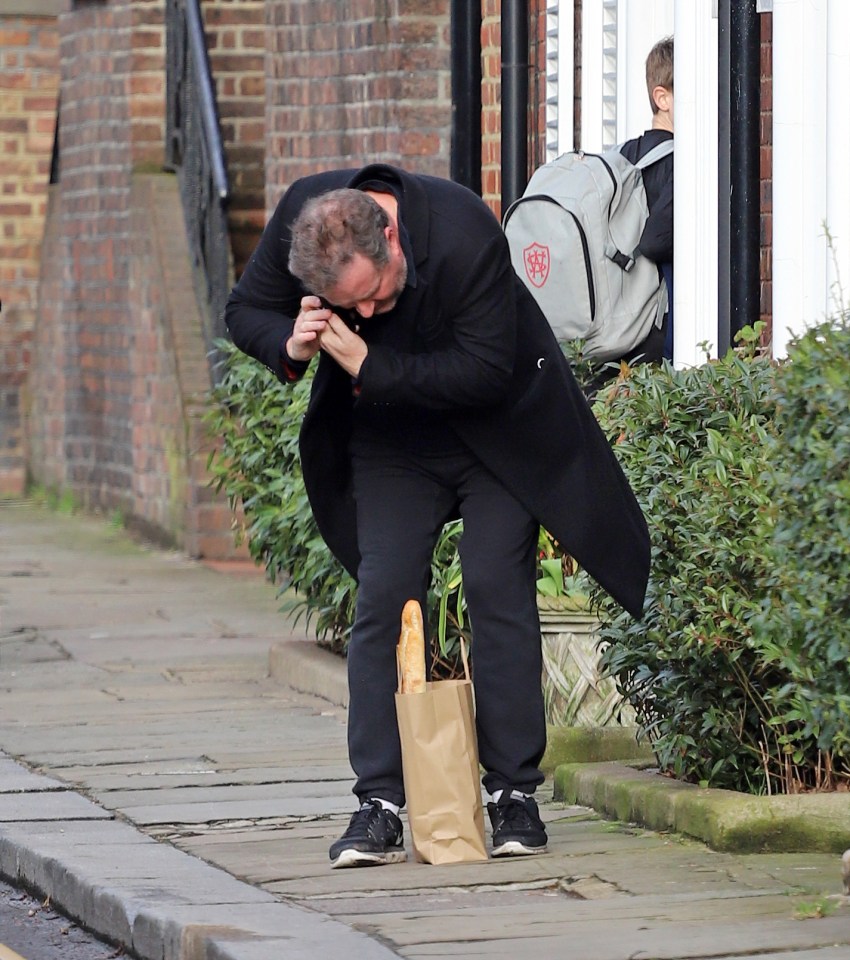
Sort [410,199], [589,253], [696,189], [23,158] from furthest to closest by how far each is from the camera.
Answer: [23,158] → [696,189] → [589,253] → [410,199]

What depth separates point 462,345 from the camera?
16.2 feet

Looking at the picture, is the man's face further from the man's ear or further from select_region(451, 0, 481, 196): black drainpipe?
select_region(451, 0, 481, 196): black drainpipe

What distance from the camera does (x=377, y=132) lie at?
966 cm

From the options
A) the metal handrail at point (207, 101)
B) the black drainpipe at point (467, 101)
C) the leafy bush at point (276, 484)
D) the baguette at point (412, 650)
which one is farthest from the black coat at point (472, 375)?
the metal handrail at point (207, 101)

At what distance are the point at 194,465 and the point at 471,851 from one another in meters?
6.74

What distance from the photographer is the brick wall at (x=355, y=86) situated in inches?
373

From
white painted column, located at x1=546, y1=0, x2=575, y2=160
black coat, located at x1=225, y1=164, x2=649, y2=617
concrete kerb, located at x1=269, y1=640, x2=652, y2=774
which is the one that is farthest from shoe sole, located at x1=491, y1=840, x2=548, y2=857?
white painted column, located at x1=546, y1=0, x2=575, y2=160

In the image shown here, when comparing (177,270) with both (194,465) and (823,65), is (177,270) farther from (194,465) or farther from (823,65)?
(823,65)

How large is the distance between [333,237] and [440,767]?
1.16 meters

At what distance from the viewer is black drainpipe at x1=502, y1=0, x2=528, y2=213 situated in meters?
8.57

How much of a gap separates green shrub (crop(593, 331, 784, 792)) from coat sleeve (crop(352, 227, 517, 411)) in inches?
22.2

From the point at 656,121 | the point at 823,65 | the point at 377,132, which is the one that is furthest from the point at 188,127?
the point at 823,65

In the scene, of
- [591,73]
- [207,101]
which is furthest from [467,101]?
[207,101]

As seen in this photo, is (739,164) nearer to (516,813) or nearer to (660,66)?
(660,66)
